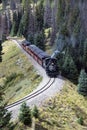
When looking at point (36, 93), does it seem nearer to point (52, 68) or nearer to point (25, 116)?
point (52, 68)

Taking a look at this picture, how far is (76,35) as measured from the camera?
8781 cm

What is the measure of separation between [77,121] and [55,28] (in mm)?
59525

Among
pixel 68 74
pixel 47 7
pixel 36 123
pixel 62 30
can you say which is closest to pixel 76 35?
pixel 62 30

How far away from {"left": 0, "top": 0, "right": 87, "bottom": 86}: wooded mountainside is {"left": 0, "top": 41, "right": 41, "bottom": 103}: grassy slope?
7.45 metres

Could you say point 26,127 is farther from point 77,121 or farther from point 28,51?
point 28,51

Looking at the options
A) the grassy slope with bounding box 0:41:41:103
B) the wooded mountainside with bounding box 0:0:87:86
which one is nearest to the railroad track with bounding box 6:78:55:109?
the grassy slope with bounding box 0:41:41:103

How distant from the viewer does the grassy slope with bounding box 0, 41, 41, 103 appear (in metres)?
64.9

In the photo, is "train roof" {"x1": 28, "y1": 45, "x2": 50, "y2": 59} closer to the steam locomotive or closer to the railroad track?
the steam locomotive

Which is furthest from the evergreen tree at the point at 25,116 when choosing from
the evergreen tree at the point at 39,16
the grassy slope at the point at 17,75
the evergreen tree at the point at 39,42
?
the evergreen tree at the point at 39,16

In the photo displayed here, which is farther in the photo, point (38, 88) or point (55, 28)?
point (55, 28)

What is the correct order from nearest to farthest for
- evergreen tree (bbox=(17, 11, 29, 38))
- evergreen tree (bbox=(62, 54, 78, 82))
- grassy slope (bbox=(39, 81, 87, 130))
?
grassy slope (bbox=(39, 81, 87, 130)), evergreen tree (bbox=(62, 54, 78, 82)), evergreen tree (bbox=(17, 11, 29, 38))

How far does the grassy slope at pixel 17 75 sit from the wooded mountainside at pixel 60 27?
7449mm

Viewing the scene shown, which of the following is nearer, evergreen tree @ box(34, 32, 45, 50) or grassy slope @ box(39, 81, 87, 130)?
grassy slope @ box(39, 81, 87, 130)

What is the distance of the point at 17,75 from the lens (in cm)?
7794
